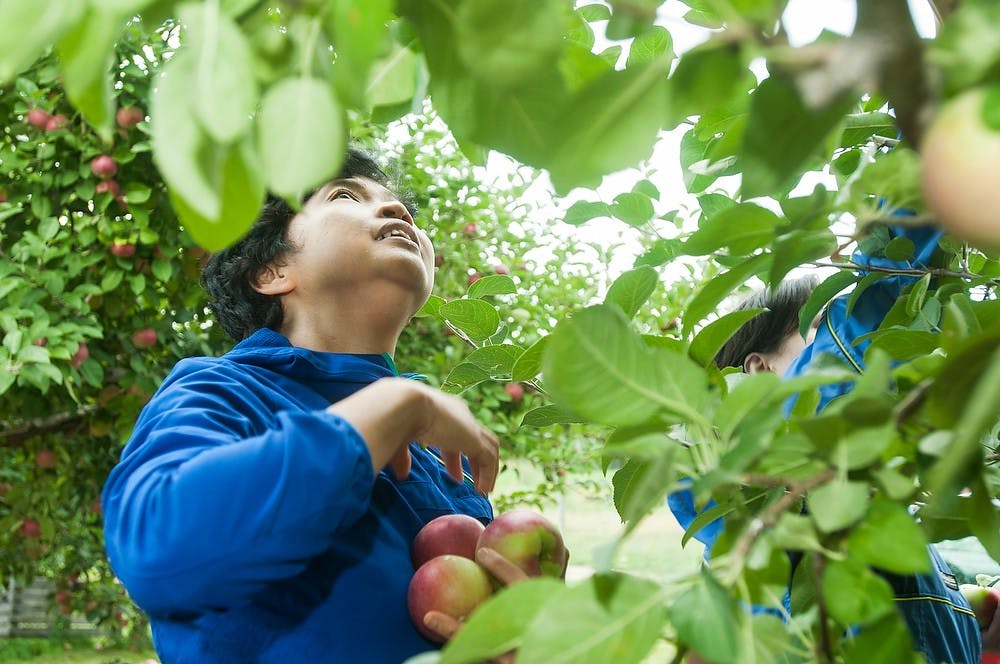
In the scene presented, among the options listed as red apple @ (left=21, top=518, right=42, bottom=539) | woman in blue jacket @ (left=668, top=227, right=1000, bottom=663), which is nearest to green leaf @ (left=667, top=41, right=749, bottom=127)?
woman in blue jacket @ (left=668, top=227, right=1000, bottom=663)

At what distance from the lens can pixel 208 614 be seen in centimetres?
83

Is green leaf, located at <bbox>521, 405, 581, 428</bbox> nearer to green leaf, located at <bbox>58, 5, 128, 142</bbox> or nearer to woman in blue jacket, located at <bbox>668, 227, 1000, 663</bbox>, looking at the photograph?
woman in blue jacket, located at <bbox>668, 227, 1000, 663</bbox>

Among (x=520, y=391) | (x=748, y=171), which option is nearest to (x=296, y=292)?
(x=748, y=171)

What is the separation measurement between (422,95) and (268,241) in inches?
32.2

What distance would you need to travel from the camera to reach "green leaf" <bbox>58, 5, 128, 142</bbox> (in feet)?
0.88

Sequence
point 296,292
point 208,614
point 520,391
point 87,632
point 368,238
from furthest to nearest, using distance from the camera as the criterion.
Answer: point 87,632 → point 520,391 → point 296,292 → point 368,238 → point 208,614

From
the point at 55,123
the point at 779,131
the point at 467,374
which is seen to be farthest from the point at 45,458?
the point at 779,131

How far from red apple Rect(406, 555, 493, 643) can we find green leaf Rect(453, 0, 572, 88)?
0.60m

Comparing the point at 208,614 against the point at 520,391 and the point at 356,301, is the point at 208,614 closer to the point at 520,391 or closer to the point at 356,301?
the point at 356,301

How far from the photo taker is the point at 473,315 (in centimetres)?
78

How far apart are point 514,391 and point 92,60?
249 centimetres

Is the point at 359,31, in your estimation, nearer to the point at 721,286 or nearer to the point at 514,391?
the point at 721,286

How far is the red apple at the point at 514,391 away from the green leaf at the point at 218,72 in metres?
2.43

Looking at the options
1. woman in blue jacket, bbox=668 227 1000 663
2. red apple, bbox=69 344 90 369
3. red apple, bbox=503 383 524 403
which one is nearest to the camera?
woman in blue jacket, bbox=668 227 1000 663
